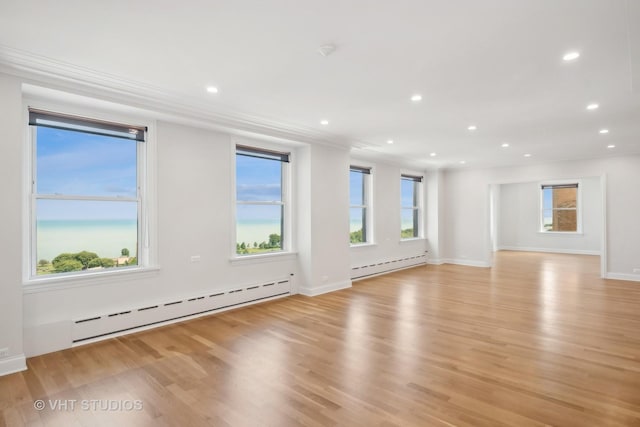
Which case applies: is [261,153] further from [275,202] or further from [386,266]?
[386,266]

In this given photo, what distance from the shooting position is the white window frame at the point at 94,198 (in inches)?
137

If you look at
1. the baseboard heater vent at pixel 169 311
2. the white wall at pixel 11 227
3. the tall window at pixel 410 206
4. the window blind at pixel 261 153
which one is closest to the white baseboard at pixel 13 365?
the white wall at pixel 11 227

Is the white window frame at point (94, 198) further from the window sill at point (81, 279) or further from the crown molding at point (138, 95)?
the crown molding at point (138, 95)

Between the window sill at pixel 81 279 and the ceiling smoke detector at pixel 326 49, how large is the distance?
10.5 feet

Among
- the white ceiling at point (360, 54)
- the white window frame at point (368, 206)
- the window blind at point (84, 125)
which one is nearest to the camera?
the white ceiling at point (360, 54)

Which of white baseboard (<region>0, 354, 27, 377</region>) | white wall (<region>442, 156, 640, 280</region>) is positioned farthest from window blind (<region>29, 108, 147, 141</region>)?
white wall (<region>442, 156, 640, 280</region>)

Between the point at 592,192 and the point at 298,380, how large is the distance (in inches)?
490

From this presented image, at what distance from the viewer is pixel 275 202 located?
5828 mm

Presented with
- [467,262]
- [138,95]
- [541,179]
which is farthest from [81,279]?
[541,179]

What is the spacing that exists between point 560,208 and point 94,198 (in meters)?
13.6

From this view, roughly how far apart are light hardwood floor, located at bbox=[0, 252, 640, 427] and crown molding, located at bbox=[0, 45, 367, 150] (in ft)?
8.54

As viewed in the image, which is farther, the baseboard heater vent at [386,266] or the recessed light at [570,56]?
the baseboard heater vent at [386,266]

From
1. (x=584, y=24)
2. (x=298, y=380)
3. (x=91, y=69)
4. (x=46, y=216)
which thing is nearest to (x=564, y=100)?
(x=584, y=24)

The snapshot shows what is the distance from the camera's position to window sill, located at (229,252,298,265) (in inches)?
203
